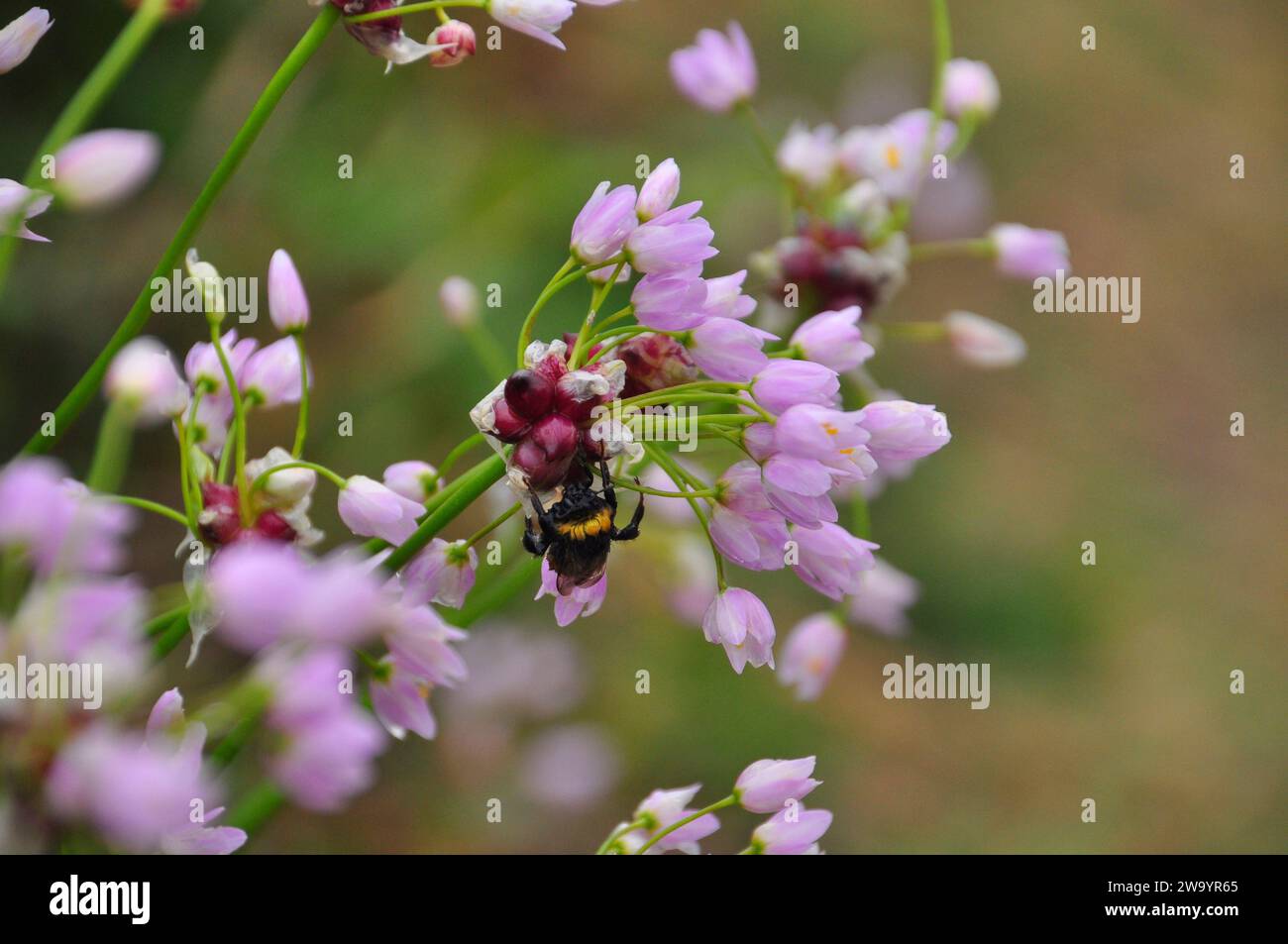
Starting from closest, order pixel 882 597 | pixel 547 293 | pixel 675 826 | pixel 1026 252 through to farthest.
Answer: pixel 547 293 → pixel 675 826 → pixel 1026 252 → pixel 882 597

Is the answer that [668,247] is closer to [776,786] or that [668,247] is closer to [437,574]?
[437,574]

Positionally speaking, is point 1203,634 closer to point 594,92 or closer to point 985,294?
point 985,294

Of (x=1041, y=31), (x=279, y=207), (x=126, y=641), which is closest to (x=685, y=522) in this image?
(x=126, y=641)

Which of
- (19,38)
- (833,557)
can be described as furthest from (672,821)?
(19,38)

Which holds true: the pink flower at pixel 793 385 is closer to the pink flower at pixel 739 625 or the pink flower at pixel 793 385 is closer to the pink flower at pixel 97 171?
the pink flower at pixel 739 625

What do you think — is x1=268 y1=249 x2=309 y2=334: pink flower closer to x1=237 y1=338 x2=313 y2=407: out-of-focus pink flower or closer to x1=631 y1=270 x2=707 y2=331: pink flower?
x1=237 y1=338 x2=313 y2=407: out-of-focus pink flower

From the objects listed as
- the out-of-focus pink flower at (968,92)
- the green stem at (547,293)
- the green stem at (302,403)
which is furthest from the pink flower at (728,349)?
the out-of-focus pink flower at (968,92)

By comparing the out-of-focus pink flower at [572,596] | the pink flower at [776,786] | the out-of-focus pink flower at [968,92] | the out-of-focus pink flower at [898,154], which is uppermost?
the out-of-focus pink flower at [968,92]

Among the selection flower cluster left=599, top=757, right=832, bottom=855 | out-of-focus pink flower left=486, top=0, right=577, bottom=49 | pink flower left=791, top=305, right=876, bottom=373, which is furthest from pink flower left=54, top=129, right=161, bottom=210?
flower cluster left=599, top=757, right=832, bottom=855
